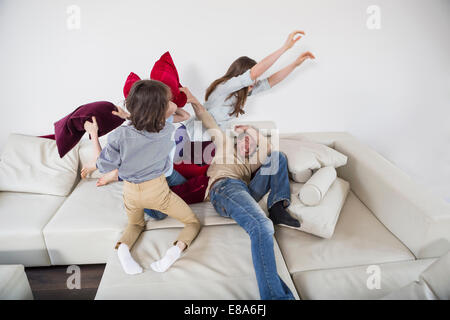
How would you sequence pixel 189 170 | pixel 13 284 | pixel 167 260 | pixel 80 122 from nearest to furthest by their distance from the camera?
pixel 13 284
pixel 167 260
pixel 80 122
pixel 189 170

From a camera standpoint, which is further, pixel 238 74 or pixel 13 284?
pixel 238 74

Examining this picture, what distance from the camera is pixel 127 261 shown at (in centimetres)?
132

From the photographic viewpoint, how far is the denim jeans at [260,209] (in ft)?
3.92

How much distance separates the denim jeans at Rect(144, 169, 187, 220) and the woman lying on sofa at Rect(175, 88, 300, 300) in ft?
0.59

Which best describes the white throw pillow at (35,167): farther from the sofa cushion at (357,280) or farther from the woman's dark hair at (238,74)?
the sofa cushion at (357,280)

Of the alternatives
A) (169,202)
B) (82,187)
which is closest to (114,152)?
(169,202)

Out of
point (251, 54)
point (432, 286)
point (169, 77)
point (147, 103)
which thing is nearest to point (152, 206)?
point (147, 103)

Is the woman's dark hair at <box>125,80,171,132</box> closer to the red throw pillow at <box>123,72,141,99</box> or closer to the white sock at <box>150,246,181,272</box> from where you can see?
the red throw pillow at <box>123,72,141,99</box>

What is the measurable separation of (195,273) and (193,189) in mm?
597

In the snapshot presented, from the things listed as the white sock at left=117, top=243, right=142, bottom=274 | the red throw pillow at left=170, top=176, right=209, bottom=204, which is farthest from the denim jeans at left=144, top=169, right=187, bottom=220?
the white sock at left=117, top=243, right=142, bottom=274

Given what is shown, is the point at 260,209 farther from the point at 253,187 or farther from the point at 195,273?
the point at 195,273

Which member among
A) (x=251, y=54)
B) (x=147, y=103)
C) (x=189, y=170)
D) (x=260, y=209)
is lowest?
(x=260, y=209)

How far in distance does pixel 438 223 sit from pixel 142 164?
1370 mm

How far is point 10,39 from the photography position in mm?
1961
